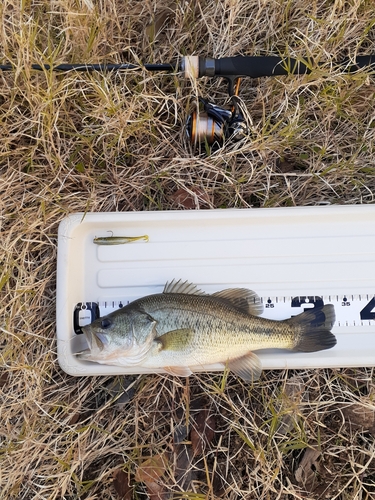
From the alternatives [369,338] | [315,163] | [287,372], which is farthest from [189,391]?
[315,163]

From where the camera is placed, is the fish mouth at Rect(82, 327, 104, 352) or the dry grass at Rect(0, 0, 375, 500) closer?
the fish mouth at Rect(82, 327, 104, 352)

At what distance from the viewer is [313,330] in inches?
91.6

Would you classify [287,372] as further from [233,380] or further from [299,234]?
[299,234]

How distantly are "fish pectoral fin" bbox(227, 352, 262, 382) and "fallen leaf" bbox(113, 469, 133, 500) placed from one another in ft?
2.94

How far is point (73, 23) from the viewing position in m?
2.60

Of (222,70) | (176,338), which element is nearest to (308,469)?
(176,338)

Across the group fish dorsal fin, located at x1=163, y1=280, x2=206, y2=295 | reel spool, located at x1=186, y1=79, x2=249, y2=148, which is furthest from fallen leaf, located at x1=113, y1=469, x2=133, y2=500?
reel spool, located at x1=186, y1=79, x2=249, y2=148

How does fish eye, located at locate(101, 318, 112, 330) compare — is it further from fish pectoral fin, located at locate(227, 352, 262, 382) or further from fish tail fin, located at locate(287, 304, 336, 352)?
fish tail fin, located at locate(287, 304, 336, 352)

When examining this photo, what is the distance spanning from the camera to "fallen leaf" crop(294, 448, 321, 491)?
8.23 ft

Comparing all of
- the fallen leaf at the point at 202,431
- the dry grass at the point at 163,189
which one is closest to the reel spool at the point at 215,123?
the dry grass at the point at 163,189

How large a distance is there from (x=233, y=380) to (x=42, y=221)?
58.8 inches

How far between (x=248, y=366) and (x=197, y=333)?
0.34m

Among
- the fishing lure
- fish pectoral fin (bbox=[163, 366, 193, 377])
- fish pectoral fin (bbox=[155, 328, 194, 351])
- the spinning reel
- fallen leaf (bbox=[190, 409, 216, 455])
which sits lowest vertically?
fallen leaf (bbox=[190, 409, 216, 455])

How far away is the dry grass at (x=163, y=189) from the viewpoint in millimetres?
2492
